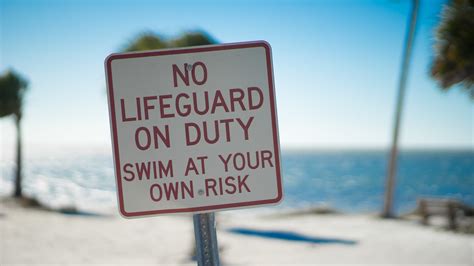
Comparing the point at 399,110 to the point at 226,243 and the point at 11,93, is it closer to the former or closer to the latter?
the point at 226,243

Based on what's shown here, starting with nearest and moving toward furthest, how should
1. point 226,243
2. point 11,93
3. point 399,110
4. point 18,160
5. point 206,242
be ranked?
point 206,242 < point 226,243 < point 399,110 < point 11,93 < point 18,160

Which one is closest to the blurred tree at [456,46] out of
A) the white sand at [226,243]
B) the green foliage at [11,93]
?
→ the white sand at [226,243]

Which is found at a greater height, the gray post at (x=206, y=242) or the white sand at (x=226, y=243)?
the gray post at (x=206, y=242)

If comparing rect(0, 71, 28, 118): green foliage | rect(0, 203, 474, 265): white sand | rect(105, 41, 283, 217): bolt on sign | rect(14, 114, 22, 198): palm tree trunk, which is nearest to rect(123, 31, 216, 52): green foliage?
rect(0, 203, 474, 265): white sand

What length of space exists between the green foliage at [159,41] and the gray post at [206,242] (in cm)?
745

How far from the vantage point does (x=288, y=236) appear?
10.3m

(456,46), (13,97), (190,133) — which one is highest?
(190,133)

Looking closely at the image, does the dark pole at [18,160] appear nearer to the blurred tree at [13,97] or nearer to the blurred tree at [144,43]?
the blurred tree at [13,97]

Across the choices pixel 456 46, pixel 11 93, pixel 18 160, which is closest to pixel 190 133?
pixel 456 46

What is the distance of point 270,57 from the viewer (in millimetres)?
1595

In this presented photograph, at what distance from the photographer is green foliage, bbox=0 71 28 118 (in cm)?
1630

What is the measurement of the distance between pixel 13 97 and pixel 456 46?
16254 millimetres

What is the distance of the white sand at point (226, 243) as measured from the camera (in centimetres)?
723

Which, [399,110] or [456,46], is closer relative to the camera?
[456,46]
